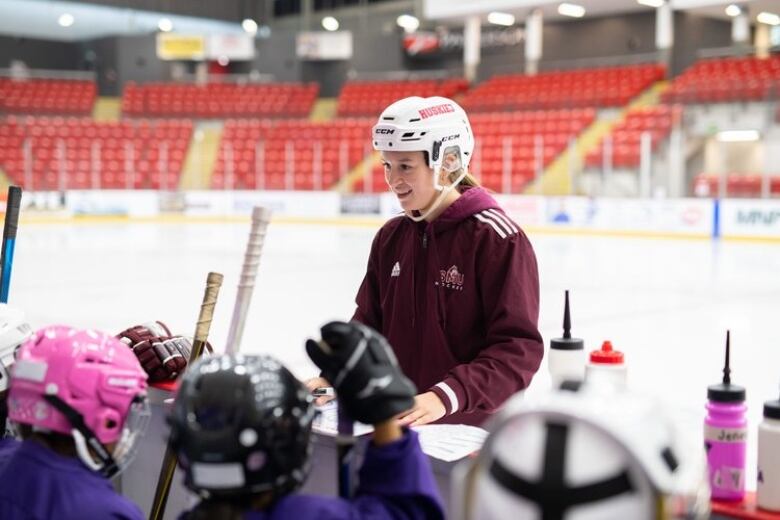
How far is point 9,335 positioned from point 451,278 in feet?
3.16

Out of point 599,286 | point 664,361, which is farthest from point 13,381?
point 599,286

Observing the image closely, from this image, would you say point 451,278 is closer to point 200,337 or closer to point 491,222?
point 491,222

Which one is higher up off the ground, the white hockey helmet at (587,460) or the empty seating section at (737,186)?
the empty seating section at (737,186)

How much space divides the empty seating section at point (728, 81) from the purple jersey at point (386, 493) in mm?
15887

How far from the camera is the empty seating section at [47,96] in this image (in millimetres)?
23078

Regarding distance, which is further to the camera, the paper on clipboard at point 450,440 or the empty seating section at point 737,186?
the empty seating section at point 737,186

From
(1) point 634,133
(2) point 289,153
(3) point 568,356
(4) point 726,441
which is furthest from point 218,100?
(4) point 726,441

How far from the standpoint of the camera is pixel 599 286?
901cm

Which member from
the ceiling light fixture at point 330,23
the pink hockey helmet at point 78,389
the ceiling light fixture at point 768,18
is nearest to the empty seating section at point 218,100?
the ceiling light fixture at point 330,23

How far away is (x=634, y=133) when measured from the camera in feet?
56.2

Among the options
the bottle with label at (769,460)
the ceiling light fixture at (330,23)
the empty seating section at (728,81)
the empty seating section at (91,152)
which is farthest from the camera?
the ceiling light fixture at (330,23)

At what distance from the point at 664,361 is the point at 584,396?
4.78m

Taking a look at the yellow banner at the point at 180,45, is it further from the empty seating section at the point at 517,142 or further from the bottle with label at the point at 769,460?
the bottle with label at the point at 769,460

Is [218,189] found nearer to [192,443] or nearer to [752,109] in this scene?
[752,109]
